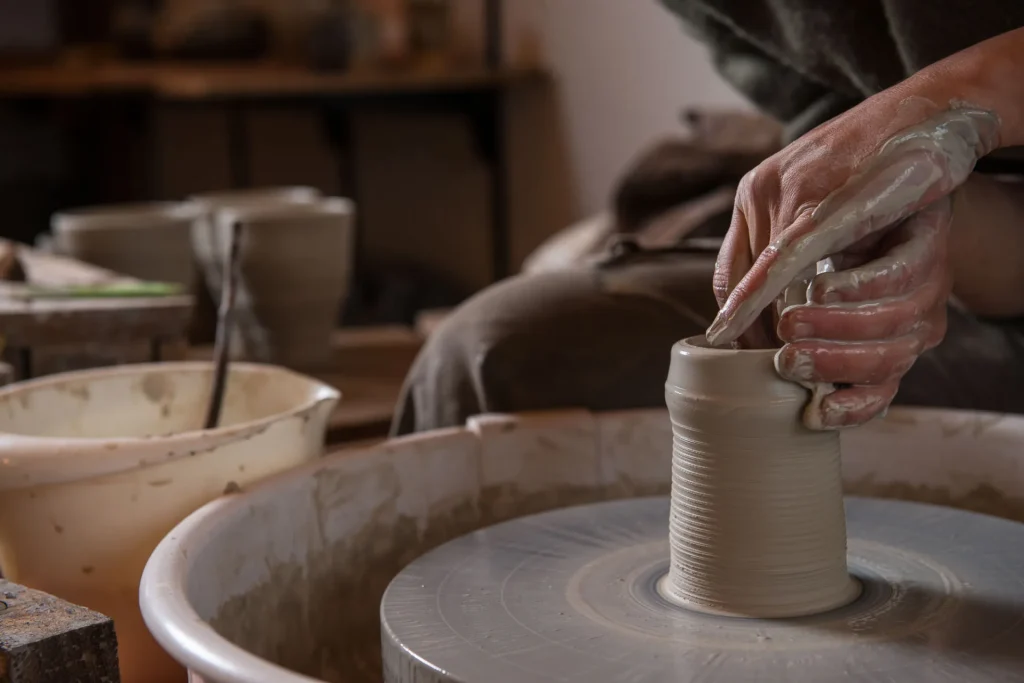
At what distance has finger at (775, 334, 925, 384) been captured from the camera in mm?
730

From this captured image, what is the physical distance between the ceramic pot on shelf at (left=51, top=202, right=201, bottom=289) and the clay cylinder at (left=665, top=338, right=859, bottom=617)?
128cm

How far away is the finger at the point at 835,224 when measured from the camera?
0.73 metres

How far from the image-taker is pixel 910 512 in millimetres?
948

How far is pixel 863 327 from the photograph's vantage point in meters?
0.75

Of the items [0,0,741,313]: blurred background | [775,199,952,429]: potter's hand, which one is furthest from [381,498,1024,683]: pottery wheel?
[0,0,741,313]: blurred background

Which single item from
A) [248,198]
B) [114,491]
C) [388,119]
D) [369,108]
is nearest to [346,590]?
[114,491]

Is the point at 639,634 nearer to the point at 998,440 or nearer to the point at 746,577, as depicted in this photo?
the point at 746,577

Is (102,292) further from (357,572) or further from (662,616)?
(662,616)

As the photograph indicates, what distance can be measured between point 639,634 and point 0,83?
393 cm

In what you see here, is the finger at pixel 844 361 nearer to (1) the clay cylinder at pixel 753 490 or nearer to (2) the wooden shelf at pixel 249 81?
(1) the clay cylinder at pixel 753 490

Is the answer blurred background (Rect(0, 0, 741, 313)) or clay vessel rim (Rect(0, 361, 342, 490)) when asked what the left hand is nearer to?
clay vessel rim (Rect(0, 361, 342, 490))

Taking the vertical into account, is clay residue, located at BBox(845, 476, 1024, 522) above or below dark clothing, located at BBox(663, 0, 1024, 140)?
below

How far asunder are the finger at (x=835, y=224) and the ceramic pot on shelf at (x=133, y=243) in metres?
1.30

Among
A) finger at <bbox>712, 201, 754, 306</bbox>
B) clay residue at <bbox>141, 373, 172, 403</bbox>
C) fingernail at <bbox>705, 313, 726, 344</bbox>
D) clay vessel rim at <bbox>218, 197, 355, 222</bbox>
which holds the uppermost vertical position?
finger at <bbox>712, 201, 754, 306</bbox>
